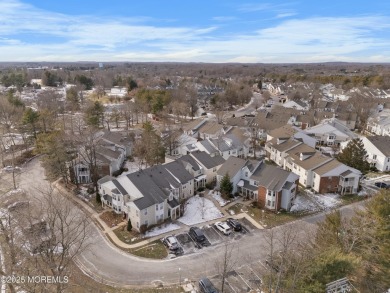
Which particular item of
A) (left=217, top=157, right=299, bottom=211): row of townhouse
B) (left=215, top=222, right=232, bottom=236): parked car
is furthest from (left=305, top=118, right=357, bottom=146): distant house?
(left=215, top=222, right=232, bottom=236): parked car

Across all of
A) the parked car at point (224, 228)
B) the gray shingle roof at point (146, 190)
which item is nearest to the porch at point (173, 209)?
the gray shingle roof at point (146, 190)

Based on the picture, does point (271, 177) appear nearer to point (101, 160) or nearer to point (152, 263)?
point (152, 263)

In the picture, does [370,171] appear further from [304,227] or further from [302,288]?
[302,288]

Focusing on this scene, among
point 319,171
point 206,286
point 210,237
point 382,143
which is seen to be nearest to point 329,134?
point 382,143

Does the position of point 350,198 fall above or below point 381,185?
below

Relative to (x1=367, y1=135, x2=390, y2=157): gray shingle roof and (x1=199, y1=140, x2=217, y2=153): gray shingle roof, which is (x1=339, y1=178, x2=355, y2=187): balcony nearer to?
(x1=367, y1=135, x2=390, y2=157): gray shingle roof

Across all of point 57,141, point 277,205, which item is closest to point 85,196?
point 57,141
